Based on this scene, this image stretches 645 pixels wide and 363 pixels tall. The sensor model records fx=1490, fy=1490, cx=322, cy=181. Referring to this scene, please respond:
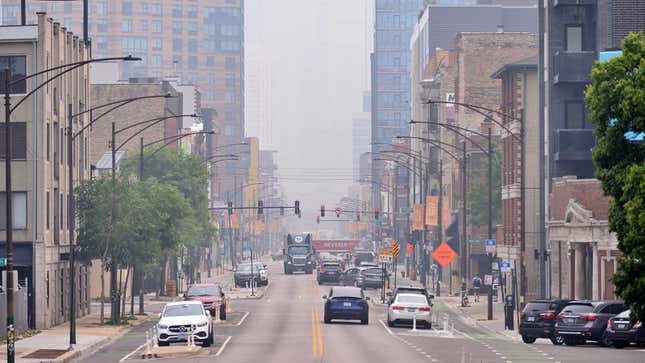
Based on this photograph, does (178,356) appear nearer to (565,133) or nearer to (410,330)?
(410,330)

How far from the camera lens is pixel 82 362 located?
146ft

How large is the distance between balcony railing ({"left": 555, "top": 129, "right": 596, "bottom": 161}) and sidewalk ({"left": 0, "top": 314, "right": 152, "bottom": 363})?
25222 millimetres

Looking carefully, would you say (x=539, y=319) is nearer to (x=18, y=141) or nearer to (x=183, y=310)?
(x=183, y=310)

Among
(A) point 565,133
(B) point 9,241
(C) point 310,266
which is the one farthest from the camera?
(C) point 310,266

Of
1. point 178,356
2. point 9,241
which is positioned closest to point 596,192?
point 178,356

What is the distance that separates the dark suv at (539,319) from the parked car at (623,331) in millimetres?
4337

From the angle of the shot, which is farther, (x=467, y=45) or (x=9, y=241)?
(x=467, y=45)

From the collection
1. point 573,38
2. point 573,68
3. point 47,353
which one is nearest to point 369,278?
point 573,38

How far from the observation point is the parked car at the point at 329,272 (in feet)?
393

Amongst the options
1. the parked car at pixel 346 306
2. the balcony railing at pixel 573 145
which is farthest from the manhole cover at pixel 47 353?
the balcony railing at pixel 573 145

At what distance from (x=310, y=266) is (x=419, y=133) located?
3562 centimetres

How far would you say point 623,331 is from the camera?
48.3 metres

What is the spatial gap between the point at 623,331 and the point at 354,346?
875cm

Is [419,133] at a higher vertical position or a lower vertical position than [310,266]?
higher
